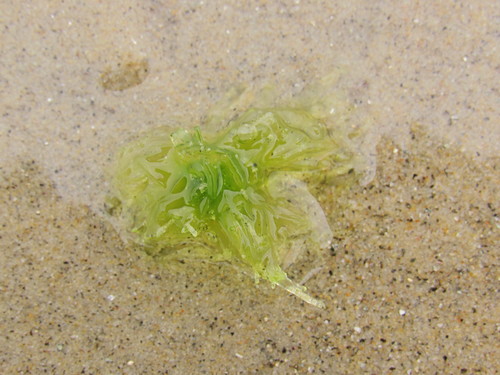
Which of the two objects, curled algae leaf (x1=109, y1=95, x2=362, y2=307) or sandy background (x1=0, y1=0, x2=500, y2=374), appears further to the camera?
sandy background (x1=0, y1=0, x2=500, y2=374)

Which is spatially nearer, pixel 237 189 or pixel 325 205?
pixel 237 189

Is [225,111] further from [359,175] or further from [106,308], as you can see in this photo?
[106,308]

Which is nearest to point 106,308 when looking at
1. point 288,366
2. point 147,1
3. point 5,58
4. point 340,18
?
point 288,366

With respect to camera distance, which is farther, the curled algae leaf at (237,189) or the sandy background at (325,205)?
the sandy background at (325,205)
